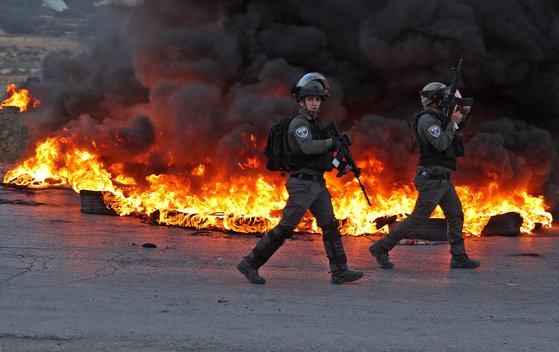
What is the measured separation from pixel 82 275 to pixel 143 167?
16.7 ft

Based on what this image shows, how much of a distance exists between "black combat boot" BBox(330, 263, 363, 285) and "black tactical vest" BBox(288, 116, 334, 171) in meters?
0.82

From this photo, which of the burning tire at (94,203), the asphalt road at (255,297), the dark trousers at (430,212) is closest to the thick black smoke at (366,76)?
the burning tire at (94,203)

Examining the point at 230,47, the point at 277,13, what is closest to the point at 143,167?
the point at 230,47

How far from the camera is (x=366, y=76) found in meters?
12.2

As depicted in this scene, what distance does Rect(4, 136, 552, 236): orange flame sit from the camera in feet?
34.5

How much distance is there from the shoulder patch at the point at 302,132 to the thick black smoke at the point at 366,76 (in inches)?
149

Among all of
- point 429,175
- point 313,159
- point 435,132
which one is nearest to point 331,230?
point 313,159

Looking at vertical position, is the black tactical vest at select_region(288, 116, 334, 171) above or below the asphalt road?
above

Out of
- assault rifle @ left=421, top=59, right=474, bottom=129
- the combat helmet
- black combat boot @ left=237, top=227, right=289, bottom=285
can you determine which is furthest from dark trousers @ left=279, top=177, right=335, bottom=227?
assault rifle @ left=421, top=59, right=474, bottom=129

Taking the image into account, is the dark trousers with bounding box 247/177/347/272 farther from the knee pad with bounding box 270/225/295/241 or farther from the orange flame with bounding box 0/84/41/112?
the orange flame with bounding box 0/84/41/112

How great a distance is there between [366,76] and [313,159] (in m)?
5.21

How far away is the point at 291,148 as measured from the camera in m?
7.29

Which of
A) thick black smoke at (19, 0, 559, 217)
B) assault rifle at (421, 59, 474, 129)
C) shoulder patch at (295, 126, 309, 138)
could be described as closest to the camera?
shoulder patch at (295, 126, 309, 138)

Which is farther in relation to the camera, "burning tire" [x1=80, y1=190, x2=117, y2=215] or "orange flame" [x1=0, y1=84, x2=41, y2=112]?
"orange flame" [x1=0, y1=84, x2=41, y2=112]
